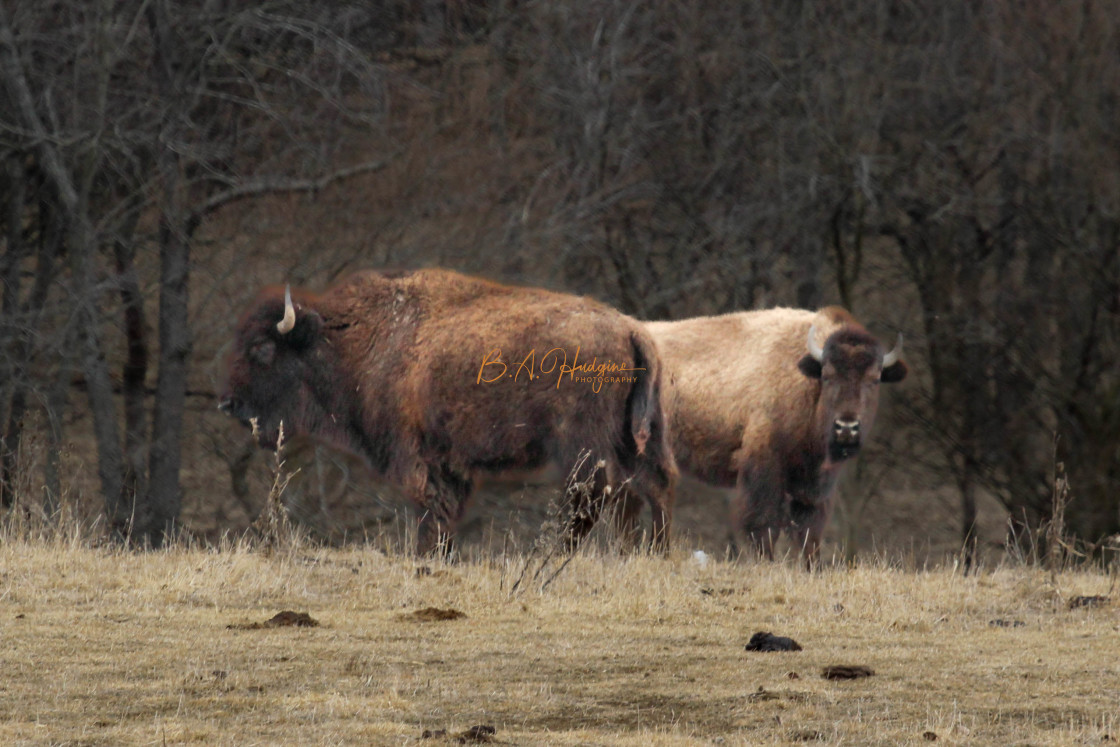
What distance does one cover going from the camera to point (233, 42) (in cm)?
1656

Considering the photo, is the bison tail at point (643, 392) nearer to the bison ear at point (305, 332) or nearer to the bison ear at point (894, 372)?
the bison ear at point (305, 332)

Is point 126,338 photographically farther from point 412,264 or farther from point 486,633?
point 486,633

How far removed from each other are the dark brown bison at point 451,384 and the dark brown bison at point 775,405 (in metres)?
1.52

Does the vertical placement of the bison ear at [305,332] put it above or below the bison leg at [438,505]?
above

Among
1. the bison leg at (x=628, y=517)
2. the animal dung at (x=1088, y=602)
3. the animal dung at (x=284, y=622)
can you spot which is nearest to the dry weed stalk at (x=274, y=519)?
the animal dung at (x=284, y=622)

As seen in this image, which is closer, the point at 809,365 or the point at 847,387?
the point at 847,387

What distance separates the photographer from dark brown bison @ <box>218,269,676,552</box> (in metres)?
10.5

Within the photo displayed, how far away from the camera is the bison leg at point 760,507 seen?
41.2 ft

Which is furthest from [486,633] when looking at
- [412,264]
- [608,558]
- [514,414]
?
[412,264]

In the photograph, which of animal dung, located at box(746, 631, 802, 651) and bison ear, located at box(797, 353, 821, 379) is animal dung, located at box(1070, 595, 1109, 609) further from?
bison ear, located at box(797, 353, 821, 379)

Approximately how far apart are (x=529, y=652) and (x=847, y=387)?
5.81 meters

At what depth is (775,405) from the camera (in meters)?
12.9

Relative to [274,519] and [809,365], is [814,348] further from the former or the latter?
[274,519]

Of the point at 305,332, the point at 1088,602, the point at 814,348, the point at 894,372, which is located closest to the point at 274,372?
the point at 305,332
